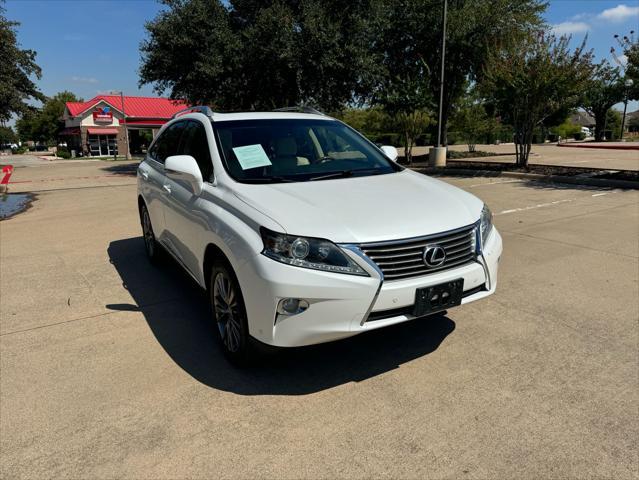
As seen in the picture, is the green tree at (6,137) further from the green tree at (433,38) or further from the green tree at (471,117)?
the green tree at (471,117)

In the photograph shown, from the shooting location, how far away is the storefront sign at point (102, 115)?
4985cm

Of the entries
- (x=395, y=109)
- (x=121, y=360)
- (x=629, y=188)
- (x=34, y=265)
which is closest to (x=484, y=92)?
(x=395, y=109)

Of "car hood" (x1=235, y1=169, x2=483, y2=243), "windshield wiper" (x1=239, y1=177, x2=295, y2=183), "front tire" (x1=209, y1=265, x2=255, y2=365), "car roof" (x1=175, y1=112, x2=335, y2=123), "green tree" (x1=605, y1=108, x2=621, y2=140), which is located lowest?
"front tire" (x1=209, y1=265, x2=255, y2=365)

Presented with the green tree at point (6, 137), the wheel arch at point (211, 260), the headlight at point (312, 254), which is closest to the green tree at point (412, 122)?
the wheel arch at point (211, 260)

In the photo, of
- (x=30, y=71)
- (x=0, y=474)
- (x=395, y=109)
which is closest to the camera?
(x=0, y=474)

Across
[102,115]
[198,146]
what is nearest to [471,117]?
[198,146]

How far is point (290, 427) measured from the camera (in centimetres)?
279

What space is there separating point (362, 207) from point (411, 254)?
46 centimetres

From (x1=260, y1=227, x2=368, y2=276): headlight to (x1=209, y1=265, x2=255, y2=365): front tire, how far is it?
45 centimetres

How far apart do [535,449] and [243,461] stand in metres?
1.53

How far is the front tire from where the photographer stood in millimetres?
3117

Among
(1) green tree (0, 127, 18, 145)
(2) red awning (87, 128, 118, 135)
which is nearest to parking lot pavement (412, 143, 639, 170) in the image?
(2) red awning (87, 128, 118, 135)

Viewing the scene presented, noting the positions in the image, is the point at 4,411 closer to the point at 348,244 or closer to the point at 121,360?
the point at 121,360

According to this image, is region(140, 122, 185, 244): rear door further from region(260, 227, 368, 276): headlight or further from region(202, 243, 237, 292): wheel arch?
region(260, 227, 368, 276): headlight
